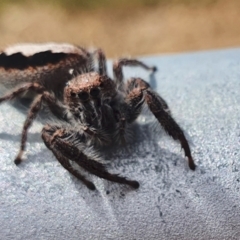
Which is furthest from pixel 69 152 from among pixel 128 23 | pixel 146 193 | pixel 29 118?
pixel 128 23

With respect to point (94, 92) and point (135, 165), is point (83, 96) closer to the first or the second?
point (94, 92)

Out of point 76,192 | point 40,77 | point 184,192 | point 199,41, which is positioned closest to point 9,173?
point 76,192

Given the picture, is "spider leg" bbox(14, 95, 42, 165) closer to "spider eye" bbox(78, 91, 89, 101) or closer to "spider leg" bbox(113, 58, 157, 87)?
"spider eye" bbox(78, 91, 89, 101)

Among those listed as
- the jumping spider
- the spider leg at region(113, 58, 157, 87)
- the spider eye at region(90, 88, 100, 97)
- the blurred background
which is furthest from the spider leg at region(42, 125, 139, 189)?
the blurred background

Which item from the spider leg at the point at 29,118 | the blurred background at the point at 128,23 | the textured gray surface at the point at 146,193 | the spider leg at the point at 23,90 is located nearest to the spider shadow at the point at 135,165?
the textured gray surface at the point at 146,193

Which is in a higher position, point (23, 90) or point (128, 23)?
point (23, 90)

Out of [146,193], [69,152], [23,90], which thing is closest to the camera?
[146,193]
